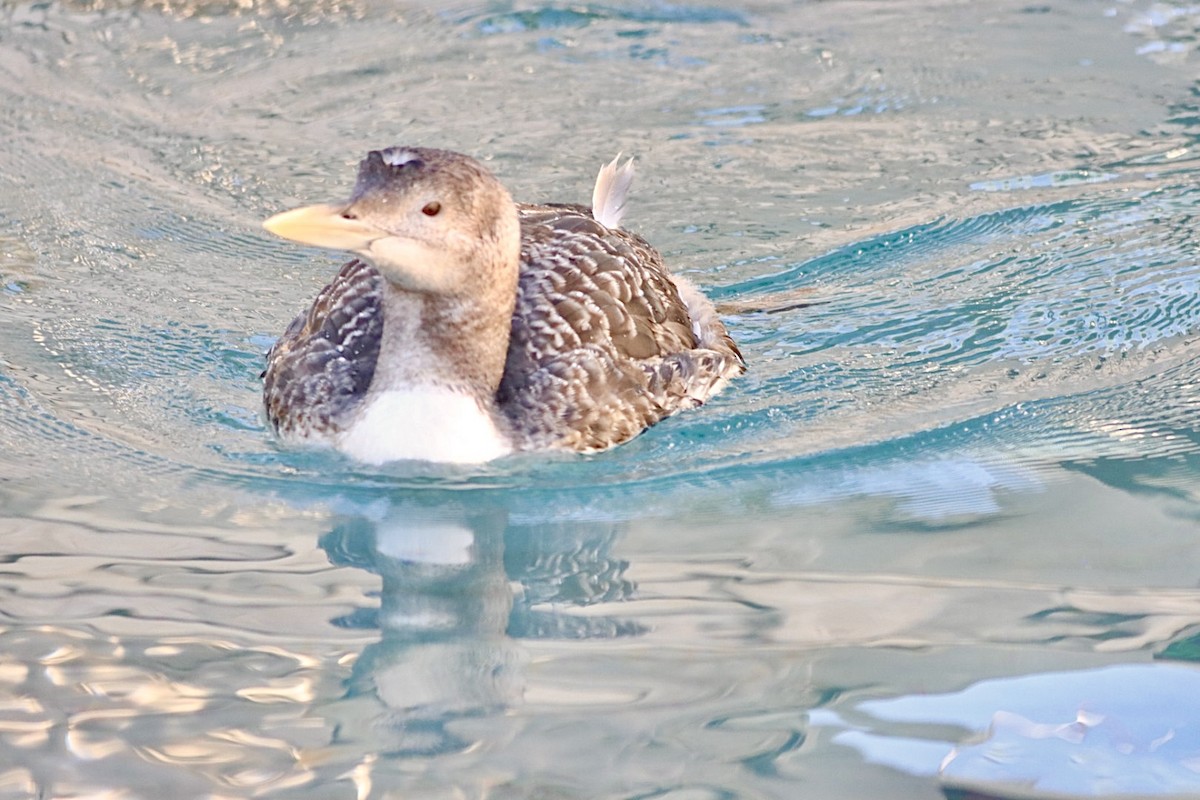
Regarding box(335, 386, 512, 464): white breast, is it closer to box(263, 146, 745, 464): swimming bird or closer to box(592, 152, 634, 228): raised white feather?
box(263, 146, 745, 464): swimming bird

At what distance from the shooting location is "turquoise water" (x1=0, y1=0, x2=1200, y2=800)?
12.7 ft

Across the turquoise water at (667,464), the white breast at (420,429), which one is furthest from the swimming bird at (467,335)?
the turquoise water at (667,464)

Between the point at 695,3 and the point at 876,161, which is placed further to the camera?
the point at 695,3

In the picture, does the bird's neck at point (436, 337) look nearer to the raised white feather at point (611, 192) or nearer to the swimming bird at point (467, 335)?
the swimming bird at point (467, 335)

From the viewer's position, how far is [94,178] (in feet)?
26.5

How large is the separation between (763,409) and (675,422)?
33cm

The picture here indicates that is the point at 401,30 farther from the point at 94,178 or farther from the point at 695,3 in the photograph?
the point at 94,178

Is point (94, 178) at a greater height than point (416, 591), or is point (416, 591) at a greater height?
point (94, 178)

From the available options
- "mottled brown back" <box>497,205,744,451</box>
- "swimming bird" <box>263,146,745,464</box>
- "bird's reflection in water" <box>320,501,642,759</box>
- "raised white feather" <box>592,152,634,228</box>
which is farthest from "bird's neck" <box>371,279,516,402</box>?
"raised white feather" <box>592,152,634,228</box>

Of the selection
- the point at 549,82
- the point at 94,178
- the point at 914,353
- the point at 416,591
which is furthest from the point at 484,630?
the point at 549,82

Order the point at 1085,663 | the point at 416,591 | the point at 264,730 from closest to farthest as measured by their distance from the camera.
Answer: the point at 264,730 → the point at 1085,663 → the point at 416,591

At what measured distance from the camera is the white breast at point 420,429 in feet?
17.2

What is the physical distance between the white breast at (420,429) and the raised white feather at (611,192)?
1815 millimetres

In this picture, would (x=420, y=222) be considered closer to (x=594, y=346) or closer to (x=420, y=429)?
(x=420, y=429)
